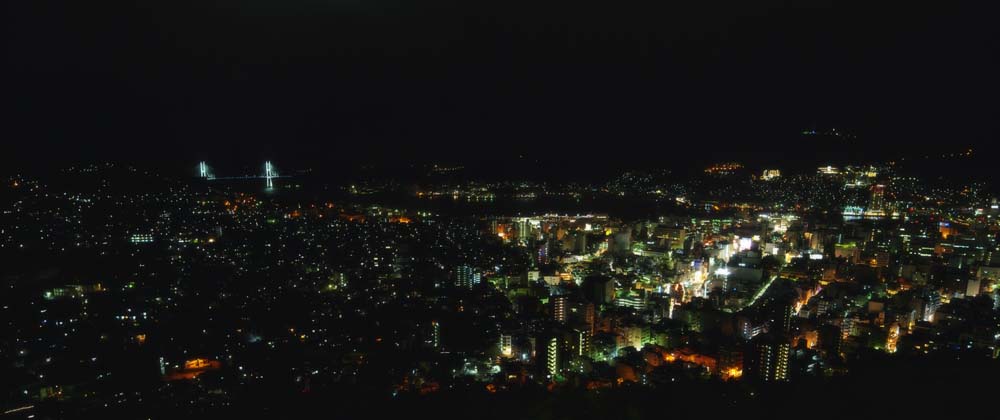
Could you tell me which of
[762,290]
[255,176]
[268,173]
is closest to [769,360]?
[762,290]

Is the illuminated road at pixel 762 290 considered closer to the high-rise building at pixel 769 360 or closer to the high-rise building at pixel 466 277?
the high-rise building at pixel 769 360

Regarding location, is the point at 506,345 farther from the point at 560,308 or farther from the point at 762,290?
the point at 762,290

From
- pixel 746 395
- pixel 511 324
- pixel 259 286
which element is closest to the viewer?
pixel 746 395

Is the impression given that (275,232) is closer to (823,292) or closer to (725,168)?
(823,292)

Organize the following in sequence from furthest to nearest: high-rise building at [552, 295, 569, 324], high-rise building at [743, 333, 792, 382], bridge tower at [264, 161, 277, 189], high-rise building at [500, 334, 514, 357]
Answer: bridge tower at [264, 161, 277, 189] < high-rise building at [552, 295, 569, 324] < high-rise building at [500, 334, 514, 357] < high-rise building at [743, 333, 792, 382]

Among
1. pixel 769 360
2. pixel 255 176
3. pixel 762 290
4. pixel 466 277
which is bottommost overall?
pixel 762 290

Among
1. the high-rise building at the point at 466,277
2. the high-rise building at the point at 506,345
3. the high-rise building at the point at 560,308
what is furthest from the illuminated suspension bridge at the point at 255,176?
the high-rise building at the point at 506,345

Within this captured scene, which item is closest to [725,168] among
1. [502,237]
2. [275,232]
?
[502,237]

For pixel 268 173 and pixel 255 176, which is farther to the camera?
pixel 268 173

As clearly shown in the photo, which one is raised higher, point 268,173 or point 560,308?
point 268,173

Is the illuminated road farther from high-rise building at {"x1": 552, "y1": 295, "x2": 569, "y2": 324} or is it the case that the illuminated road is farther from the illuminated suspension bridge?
the illuminated suspension bridge

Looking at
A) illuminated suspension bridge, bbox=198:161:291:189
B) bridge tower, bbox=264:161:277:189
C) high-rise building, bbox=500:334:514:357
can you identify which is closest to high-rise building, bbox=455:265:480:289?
high-rise building, bbox=500:334:514:357
